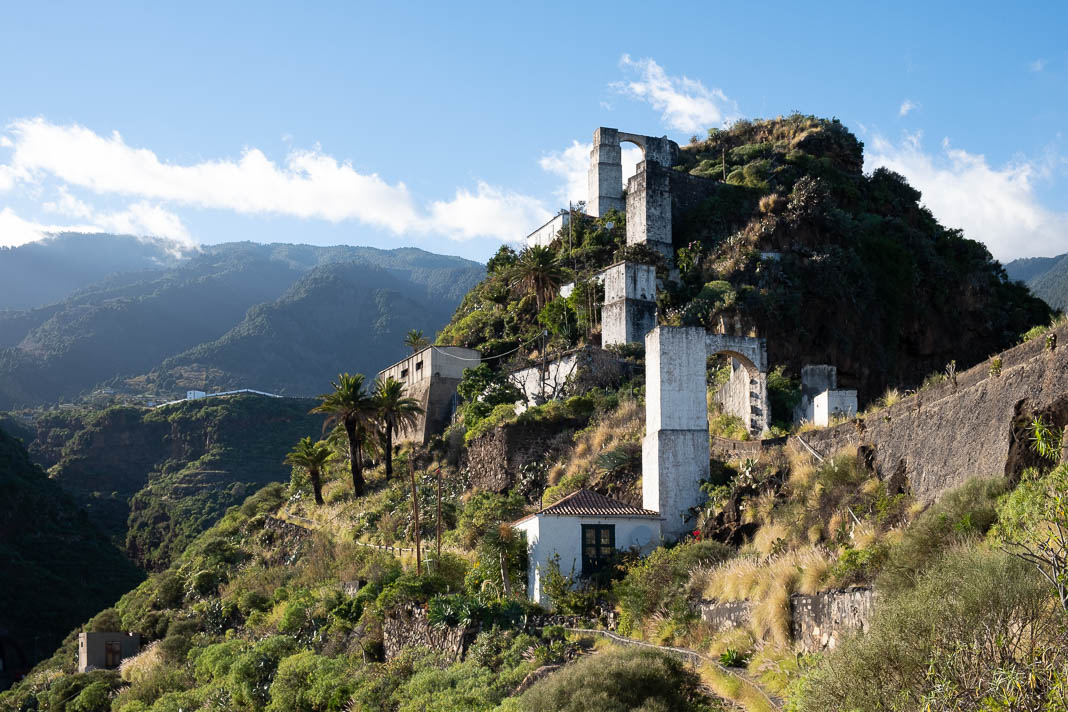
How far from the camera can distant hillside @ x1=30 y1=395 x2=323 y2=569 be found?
82312 mm

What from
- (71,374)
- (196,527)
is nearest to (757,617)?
(196,527)

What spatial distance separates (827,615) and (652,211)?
3034 centimetres

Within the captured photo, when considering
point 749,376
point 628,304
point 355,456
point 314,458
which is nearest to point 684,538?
point 749,376

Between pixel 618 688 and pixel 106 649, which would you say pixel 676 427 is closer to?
pixel 618 688

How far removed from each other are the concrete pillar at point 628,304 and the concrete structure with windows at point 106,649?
20.0 m

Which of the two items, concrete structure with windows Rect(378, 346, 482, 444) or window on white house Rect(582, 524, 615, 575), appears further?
concrete structure with windows Rect(378, 346, 482, 444)

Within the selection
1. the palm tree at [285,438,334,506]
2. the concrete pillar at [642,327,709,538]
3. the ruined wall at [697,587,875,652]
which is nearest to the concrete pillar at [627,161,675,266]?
the palm tree at [285,438,334,506]

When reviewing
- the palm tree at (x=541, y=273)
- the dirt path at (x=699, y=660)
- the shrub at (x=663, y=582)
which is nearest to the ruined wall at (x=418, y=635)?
the dirt path at (x=699, y=660)

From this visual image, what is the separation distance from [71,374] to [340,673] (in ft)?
467

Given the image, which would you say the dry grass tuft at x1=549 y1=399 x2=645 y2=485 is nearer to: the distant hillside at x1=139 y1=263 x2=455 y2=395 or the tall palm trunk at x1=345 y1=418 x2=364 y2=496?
the tall palm trunk at x1=345 y1=418 x2=364 y2=496

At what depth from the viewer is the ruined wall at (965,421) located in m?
15.0

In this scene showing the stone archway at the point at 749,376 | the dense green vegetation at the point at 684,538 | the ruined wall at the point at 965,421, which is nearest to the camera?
the dense green vegetation at the point at 684,538

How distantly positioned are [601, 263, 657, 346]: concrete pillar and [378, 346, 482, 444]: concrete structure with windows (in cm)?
753

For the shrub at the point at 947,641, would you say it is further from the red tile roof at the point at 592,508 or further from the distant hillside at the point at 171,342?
the distant hillside at the point at 171,342
